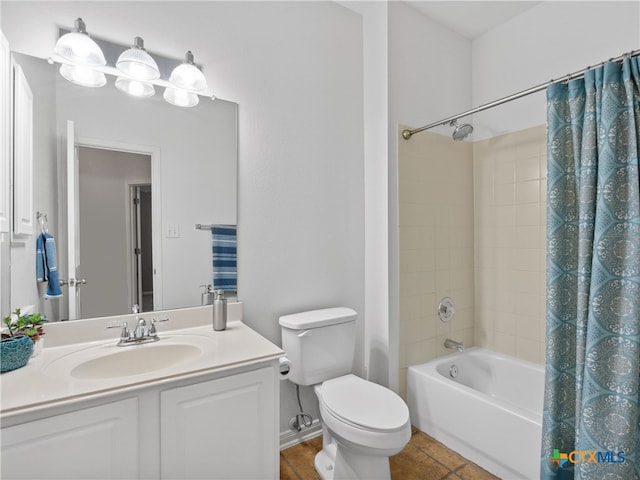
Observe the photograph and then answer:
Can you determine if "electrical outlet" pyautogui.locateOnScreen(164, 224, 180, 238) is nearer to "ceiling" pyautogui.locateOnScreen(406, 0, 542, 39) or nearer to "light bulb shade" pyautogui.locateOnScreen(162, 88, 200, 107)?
"light bulb shade" pyautogui.locateOnScreen(162, 88, 200, 107)

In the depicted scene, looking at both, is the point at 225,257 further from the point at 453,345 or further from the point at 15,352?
the point at 453,345

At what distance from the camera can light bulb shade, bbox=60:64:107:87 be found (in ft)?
4.60

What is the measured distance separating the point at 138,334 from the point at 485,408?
1.73m

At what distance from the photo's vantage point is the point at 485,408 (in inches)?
69.1

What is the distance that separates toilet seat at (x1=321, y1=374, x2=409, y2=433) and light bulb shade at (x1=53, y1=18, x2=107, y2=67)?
5.98ft

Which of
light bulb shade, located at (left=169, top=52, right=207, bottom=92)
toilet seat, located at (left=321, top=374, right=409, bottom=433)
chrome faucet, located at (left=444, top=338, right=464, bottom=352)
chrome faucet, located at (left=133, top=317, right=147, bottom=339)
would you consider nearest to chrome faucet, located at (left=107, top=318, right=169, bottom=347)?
chrome faucet, located at (left=133, top=317, right=147, bottom=339)

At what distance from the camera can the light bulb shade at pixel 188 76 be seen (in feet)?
5.25

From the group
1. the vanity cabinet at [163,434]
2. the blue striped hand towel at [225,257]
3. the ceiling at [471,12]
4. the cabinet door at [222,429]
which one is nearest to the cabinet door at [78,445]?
the vanity cabinet at [163,434]

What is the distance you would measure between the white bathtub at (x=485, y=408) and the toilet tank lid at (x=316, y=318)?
0.65 metres

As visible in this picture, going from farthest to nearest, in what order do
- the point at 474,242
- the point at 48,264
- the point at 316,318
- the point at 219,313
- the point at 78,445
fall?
the point at 474,242 → the point at 316,318 → the point at 219,313 → the point at 48,264 → the point at 78,445

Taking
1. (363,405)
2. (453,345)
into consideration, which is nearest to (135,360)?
(363,405)

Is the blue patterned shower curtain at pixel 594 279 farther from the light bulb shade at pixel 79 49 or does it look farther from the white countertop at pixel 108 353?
the light bulb shade at pixel 79 49

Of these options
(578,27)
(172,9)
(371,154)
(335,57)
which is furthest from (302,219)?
(578,27)

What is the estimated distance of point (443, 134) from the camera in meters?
2.42
